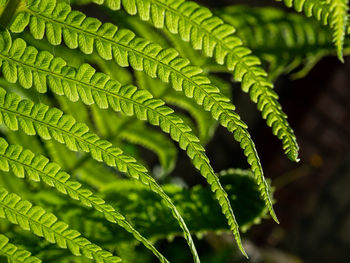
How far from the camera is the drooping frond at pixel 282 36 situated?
101 cm

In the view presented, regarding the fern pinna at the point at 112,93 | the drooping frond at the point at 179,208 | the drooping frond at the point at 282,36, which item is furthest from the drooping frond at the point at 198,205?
the drooping frond at the point at 282,36

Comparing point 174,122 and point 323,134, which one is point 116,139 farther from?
point 323,134

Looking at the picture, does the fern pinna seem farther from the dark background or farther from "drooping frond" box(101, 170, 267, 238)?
the dark background

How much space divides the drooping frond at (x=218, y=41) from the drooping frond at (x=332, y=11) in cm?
7


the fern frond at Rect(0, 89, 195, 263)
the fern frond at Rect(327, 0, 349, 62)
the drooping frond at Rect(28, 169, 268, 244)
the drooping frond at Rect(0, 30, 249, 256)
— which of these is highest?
the fern frond at Rect(327, 0, 349, 62)

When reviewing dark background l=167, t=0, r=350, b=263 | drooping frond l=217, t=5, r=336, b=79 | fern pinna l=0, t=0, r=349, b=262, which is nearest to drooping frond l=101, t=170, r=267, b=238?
fern pinna l=0, t=0, r=349, b=262

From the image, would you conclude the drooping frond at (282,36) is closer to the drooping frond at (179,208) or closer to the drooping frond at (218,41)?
the drooping frond at (179,208)

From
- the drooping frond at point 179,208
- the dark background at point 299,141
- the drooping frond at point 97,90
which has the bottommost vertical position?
the dark background at point 299,141

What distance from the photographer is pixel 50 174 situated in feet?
1.62

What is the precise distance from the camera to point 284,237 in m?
3.83

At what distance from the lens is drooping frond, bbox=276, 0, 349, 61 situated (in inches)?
18.4

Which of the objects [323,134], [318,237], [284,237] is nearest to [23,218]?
[323,134]

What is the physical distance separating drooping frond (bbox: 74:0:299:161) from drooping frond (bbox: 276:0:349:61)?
0.07 metres

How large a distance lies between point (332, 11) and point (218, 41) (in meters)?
0.11
